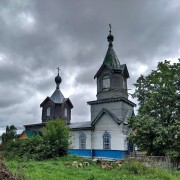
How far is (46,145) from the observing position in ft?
65.0


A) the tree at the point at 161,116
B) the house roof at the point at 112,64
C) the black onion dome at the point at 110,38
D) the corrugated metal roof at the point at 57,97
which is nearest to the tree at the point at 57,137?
the tree at the point at 161,116

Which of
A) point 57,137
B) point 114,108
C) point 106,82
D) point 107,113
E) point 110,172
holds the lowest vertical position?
point 110,172

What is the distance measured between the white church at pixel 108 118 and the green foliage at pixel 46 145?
412 cm

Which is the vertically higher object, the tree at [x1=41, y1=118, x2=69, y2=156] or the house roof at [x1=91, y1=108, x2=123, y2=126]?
the house roof at [x1=91, y1=108, x2=123, y2=126]

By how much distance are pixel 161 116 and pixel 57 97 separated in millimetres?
19897

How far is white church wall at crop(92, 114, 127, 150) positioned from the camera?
25.2 metres

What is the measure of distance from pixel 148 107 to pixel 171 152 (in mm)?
4051

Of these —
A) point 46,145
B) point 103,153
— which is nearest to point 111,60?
point 103,153

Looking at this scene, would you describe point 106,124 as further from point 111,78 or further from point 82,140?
point 111,78

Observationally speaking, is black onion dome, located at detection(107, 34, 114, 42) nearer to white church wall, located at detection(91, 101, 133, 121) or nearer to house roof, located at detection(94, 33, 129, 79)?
house roof, located at detection(94, 33, 129, 79)

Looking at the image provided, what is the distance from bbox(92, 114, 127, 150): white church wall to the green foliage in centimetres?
659

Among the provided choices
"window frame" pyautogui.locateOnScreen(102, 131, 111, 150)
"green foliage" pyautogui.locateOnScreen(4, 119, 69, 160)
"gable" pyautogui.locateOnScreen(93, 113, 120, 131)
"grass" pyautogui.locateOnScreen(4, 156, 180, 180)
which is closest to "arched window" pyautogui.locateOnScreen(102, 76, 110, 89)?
"gable" pyautogui.locateOnScreen(93, 113, 120, 131)

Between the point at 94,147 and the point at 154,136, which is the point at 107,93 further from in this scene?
the point at 154,136

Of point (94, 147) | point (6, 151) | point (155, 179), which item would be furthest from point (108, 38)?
point (155, 179)
